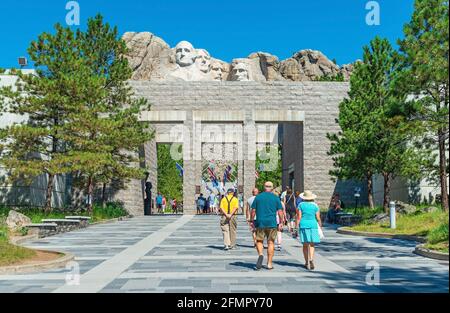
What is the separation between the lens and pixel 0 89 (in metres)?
25.8

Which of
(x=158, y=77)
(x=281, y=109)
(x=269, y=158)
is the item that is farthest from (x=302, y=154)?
(x=158, y=77)

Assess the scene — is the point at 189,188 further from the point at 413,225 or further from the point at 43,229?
the point at 413,225

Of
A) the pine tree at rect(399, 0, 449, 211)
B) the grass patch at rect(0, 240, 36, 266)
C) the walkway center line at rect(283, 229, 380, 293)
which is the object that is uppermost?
the pine tree at rect(399, 0, 449, 211)

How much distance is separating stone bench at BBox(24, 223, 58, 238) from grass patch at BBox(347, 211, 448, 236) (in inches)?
452

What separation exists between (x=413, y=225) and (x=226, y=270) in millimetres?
11595

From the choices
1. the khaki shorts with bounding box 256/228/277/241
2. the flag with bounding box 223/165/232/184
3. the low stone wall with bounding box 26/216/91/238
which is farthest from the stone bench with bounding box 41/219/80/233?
the flag with bounding box 223/165/232/184

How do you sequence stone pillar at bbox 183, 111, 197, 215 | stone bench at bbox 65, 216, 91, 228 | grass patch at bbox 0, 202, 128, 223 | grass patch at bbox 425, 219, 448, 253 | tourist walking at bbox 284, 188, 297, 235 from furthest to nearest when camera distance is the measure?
stone pillar at bbox 183, 111, 197, 215 < stone bench at bbox 65, 216, 91, 228 < grass patch at bbox 0, 202, 128, 223 < tourist walking at bbox 284, 188, 297, 235 < grass patch at bbox 425, 219, 448, 253

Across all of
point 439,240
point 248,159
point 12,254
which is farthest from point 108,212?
point 439,240

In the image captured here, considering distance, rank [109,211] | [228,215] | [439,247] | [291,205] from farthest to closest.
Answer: [109,211] → [291,205] → [228,215] → [439,247]

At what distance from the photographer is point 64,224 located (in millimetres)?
22906

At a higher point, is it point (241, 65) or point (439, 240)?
point (241, 65)

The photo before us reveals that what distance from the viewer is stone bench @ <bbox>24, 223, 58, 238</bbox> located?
19.7 m

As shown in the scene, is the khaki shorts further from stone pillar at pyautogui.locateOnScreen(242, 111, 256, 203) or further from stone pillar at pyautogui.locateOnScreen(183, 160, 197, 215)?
stone pillar at pyautogui.locateOnScreen(183, 160, 197, 215)

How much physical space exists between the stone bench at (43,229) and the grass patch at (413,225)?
11469mm
